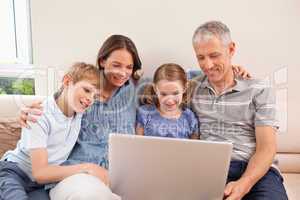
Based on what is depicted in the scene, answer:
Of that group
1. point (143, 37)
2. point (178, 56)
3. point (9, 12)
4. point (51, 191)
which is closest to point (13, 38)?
point (9, 12)

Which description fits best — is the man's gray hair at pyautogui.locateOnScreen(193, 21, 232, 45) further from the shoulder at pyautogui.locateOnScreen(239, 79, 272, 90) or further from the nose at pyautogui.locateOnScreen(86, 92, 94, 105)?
the nose at pyautogui.locateOnScreen(86, 92, 94, 105)

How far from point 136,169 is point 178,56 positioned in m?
0.85

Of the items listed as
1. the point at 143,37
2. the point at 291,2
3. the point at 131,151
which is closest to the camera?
the point at 131,151

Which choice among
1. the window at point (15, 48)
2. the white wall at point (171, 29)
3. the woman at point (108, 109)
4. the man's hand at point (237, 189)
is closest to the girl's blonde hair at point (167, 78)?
the woman at point (108, 109)

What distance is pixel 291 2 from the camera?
1729 mm

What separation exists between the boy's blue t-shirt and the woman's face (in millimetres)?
182

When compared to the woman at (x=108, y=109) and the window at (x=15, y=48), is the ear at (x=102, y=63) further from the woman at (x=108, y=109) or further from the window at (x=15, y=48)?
the window at (x=15, y=48)

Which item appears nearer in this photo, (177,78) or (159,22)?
(177,78)

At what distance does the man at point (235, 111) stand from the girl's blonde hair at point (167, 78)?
74 mm

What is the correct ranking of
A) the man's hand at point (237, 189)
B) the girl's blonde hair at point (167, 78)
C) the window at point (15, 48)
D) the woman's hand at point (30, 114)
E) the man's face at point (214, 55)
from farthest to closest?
1. the window at point (15, 48)
2. the girl's blonde hair at point (167, 78)
3. the man's face at point (214, 55)
4. the woman's hand at point (30, 114)
5. the man's hand at point (237, 189)

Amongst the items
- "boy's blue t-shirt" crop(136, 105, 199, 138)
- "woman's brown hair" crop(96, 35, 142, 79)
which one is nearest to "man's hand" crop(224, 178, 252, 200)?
"boy's blue t-shirt" crop(136, 105, 199, 138)

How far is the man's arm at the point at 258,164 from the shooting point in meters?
1.28

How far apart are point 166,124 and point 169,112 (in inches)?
2.5

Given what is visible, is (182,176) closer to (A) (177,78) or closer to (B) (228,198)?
(B) (228,198)
